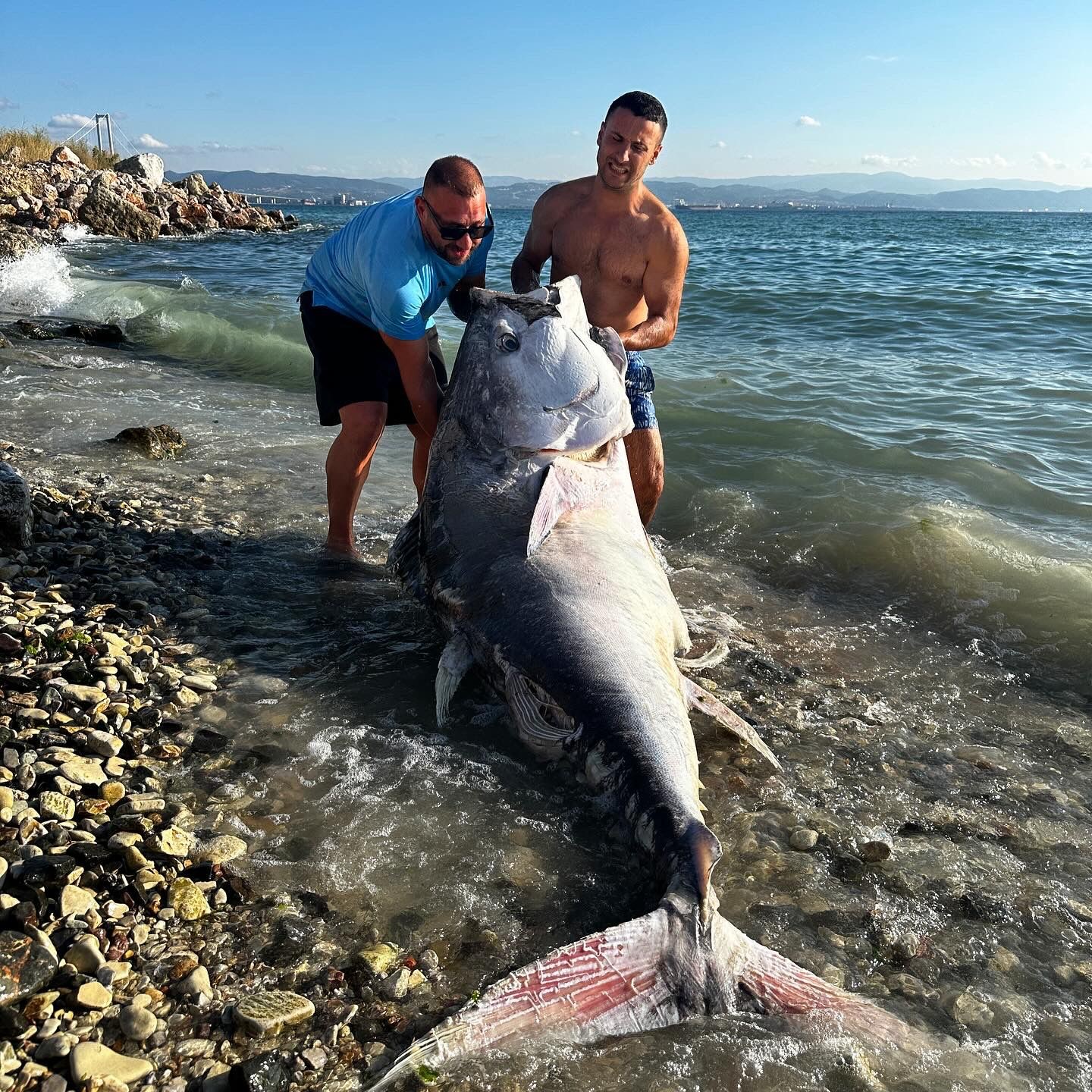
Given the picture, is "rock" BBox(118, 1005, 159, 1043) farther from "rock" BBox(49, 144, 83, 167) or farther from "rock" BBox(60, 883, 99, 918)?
"rock" BBox(49, 144, 83, 167)

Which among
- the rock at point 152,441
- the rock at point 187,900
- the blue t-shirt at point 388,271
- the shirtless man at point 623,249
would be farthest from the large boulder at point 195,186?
the rock at point 187,900

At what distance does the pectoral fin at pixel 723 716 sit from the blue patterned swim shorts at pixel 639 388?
2.20m

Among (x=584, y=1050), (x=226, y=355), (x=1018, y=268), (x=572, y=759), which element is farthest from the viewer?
(x=1018, y=268)

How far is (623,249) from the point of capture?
548 cm

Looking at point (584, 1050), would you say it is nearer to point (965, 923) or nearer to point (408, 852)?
point (408, 852)

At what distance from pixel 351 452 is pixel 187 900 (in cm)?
311

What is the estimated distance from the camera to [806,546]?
6.49 m

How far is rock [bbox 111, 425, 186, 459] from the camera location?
7.45m

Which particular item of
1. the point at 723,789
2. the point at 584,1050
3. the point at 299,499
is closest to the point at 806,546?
the point at 723,789

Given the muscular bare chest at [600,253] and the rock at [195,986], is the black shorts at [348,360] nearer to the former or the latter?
the muscular bare chest at [600,253]

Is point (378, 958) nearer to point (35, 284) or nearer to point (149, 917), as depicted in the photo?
point (149, 917)

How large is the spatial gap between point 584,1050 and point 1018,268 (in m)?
26.2

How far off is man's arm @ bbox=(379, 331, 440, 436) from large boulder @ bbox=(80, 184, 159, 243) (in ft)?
110

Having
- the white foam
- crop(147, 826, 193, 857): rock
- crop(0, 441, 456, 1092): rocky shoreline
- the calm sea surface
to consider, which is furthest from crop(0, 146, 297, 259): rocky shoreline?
crop(147, 826, 193, 857): rock
